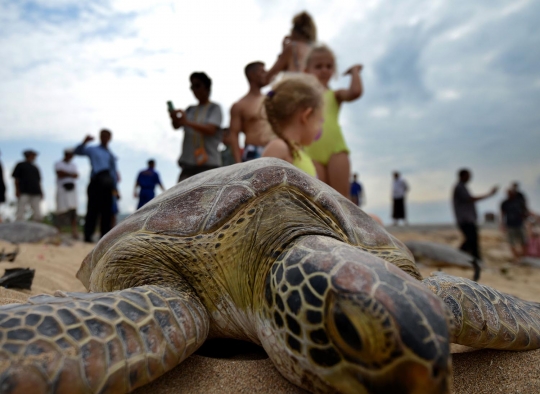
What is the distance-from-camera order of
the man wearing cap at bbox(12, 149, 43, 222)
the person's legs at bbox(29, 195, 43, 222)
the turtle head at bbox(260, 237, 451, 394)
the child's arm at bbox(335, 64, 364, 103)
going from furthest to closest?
1. the person's legs at bbox(29, 195, 43, 222)
2. the man wearing cap at bbox(12, 149, 43, 222)
3. the child's arm at bbox(335, 64, 364, 103)
4. the turtle head at bbox(260, 237, 451, 394)

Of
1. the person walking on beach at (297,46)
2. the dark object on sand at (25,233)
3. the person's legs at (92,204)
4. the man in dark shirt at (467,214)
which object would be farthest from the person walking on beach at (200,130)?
the man in dark shirt at (467,214)

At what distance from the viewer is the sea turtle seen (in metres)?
0.88

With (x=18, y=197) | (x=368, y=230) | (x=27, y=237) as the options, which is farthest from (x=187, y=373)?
(x=18, y=197)

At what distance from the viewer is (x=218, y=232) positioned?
1.43 metres

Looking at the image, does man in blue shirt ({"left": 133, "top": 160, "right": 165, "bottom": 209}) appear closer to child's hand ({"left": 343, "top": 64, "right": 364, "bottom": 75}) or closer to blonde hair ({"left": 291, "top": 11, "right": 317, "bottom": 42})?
blonde hair ({"left": 291, "top": 11, "right": 317, "bottom": 42})

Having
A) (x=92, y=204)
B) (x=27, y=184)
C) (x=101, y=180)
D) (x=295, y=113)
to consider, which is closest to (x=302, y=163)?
(x=295, y=113)

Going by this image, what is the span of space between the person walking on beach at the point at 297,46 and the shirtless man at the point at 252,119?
0.15 metres

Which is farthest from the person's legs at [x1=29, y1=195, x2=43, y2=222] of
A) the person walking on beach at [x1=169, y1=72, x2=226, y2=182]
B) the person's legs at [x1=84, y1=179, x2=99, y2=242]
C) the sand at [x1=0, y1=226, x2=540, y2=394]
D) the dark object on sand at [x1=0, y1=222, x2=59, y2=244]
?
the sand at [x1=0, y1=226, x2=540, y2=394]

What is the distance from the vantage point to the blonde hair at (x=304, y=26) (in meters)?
4.47

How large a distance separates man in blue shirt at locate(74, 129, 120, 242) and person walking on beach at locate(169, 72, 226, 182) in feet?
6.21

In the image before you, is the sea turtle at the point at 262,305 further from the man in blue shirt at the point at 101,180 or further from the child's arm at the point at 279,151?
the man in blue shirt at the point at 101,180

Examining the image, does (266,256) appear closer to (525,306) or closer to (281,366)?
(281,366)

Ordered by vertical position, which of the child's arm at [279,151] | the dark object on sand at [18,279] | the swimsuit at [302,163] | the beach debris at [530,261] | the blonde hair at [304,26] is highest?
the blonde hair at [304,26]

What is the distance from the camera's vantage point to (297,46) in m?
4.35
